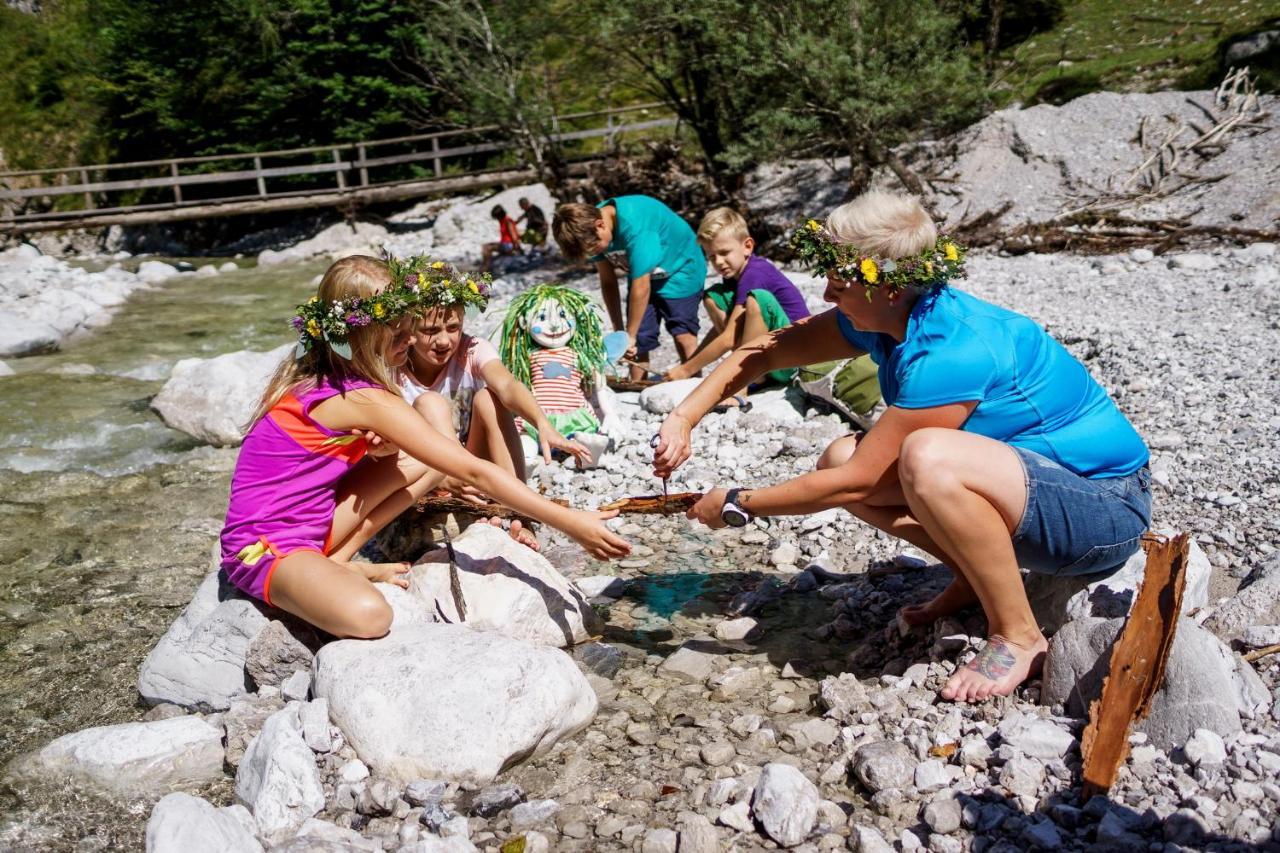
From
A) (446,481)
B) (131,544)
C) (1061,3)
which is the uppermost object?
(1061,3)

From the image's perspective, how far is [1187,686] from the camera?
290cm

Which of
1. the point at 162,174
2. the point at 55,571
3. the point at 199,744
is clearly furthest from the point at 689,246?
the point at 162,174

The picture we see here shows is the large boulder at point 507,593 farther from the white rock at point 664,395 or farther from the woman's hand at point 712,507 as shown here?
the white rock at point 664,395

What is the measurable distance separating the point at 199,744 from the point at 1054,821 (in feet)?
9.09

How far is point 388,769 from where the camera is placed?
10.9ft

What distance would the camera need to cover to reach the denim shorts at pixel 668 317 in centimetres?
851

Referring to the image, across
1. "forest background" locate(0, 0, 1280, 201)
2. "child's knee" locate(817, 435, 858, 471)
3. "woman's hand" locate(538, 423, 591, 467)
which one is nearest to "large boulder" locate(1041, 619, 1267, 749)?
"child's knee" locate(817, 435, 858, 471)

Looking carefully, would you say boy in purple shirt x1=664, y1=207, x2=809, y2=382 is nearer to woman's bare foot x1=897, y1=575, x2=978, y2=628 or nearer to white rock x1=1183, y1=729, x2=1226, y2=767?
woman's bare foot x1=897, y1=575, x2=978, y2=628

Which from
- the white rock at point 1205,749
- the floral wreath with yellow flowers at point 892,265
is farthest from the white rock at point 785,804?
the floral wreath with yellow flowers at point 892,265

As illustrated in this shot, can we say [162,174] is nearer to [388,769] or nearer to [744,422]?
[744,422]

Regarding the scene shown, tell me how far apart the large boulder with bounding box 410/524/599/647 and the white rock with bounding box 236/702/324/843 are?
939 mm

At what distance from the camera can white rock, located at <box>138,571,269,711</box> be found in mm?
4023

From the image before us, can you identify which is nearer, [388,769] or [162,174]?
[388,769]

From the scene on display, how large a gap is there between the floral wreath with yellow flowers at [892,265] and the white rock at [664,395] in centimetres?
381
